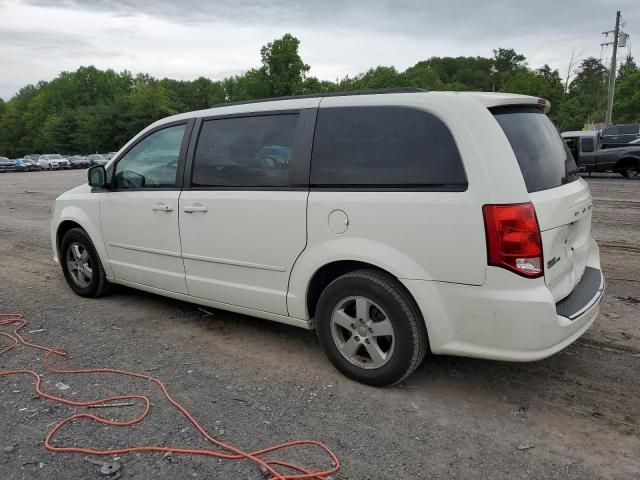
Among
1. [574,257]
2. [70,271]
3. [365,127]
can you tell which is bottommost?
[70,271]

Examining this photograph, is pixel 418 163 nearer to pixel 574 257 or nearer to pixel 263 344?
pixel 574 257

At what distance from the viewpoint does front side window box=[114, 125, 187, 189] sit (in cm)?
445

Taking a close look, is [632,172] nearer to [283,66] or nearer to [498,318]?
[498,318]

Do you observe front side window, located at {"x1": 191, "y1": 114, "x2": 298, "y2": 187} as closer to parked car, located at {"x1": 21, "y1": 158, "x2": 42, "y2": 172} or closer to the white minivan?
the white minivan

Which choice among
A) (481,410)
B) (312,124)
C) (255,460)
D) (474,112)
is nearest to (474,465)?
(481,410)

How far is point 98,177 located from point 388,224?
312cm

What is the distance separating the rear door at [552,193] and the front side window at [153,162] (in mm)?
2635

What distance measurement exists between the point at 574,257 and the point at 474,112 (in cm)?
118

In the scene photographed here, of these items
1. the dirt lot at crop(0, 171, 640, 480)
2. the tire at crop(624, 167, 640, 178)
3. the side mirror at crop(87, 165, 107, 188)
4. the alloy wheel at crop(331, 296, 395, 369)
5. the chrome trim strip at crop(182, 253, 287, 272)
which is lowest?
the tire at crop(624, 167, 640, 178)

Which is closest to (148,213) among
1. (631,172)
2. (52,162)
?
(631,172)

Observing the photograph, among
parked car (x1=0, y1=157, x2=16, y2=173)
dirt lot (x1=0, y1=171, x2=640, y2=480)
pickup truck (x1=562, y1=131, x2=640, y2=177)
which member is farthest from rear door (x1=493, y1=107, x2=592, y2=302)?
parked car (x1=0, y1=157, x2=16, y2=173)

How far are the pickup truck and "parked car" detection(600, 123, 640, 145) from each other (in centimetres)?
83

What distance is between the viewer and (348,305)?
342cm

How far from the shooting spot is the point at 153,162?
467 centimetres
